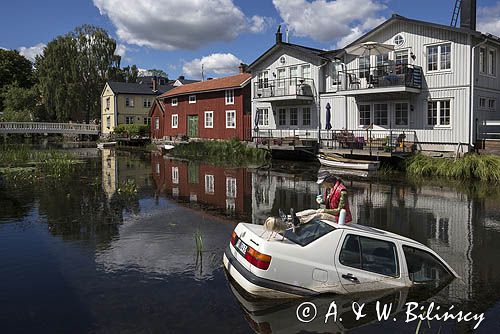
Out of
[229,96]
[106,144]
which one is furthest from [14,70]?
[229,96]

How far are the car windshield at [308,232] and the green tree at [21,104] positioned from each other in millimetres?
68880

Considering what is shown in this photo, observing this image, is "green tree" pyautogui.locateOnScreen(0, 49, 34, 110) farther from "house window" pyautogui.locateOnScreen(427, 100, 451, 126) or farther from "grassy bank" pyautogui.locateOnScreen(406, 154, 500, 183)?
"grassy bank" pyautogui.locateOnScreen(406, 154, 500, 183)

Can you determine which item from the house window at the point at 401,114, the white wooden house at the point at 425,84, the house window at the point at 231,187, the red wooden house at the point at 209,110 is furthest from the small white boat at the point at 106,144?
the house window at the point at 401,114

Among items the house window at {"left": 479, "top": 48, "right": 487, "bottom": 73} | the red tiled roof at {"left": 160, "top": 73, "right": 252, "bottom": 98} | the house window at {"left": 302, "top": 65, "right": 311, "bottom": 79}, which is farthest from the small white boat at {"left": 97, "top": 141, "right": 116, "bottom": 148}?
the house window at {"left": 479, "top": 48, "right": 487, "bottom": 73}

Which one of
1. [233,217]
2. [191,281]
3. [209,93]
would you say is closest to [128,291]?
[191,281]

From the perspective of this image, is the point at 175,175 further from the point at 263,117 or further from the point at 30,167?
the point at 263,117

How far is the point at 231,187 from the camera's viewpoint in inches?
784

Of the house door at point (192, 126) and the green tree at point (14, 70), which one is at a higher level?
the green tree at point (14, 70)

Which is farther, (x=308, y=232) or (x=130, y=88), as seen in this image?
(x=130, y=88)

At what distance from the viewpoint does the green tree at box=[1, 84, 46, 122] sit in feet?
220

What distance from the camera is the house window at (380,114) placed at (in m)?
28.4

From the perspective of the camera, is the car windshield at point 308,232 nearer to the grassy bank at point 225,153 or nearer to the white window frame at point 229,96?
the grassy bank at point 225,153

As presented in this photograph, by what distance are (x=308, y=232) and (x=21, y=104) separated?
2941 inches

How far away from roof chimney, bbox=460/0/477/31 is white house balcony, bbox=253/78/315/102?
10338mm
